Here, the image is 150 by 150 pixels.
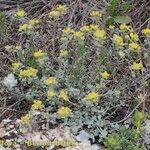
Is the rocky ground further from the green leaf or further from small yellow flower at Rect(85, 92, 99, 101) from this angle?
the green leaf

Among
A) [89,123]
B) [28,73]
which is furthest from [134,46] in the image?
[28,73]

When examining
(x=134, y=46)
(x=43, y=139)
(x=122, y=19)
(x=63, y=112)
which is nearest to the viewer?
(x=63, y=112)

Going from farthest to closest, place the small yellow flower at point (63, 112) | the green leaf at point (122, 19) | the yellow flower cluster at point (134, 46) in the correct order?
the green leaf at point (122, 19)
the yellow flower cluster at point (134, 46)
the small yellow flower at point (63, 112)

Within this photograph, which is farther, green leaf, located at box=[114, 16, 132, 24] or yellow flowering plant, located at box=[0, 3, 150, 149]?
green leaf, located at box=[114, 16, 132, 24]

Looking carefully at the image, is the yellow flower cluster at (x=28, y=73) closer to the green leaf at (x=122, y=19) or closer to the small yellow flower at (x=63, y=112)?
the small yellow flower at (x=63, y=112)

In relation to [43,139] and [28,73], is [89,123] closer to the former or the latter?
[43,139]

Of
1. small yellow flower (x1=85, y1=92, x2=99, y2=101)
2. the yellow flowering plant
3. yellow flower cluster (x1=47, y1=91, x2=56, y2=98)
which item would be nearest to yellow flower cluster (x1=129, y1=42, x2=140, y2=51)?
the yellow flowering plant

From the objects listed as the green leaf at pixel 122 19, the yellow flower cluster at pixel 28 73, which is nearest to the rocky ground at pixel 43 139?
the yellow flower cluster at pixel 28 73

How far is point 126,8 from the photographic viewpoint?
125 inches

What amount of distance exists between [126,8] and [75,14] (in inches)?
14.9

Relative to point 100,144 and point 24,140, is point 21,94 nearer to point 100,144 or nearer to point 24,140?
point 24,140

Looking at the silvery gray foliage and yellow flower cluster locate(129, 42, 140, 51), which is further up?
yellow flower cluster locate(129, 42, 140, 51)

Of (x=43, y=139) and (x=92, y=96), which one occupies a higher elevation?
(x=92, y=96)

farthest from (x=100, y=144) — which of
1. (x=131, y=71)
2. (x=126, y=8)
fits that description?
(x=126, y=8)
